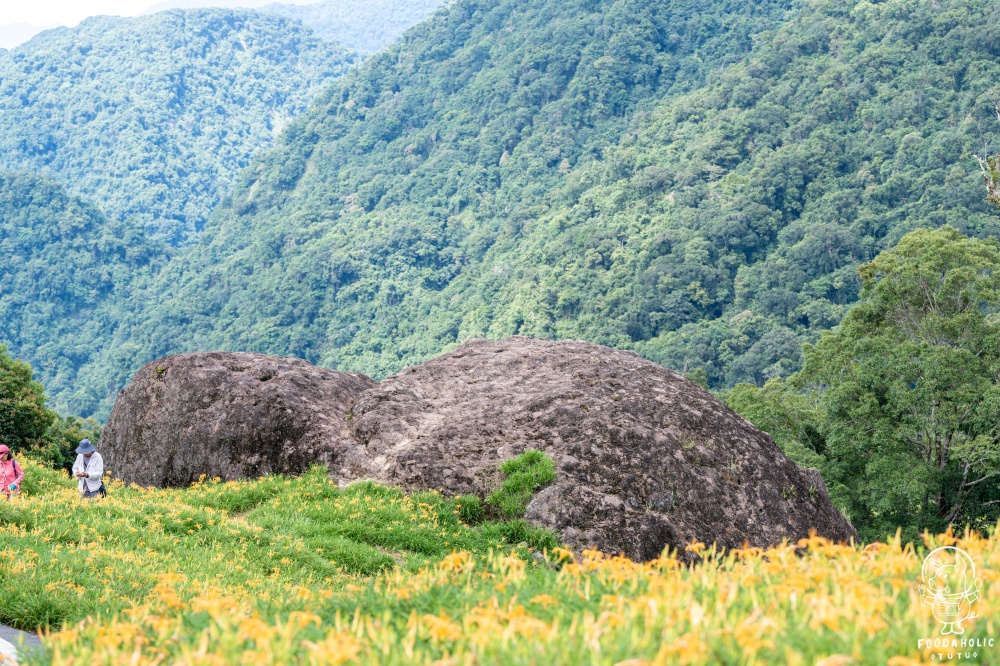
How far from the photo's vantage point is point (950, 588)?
4199 mm

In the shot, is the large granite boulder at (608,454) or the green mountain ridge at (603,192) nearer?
the large granite boulder at (608,454)

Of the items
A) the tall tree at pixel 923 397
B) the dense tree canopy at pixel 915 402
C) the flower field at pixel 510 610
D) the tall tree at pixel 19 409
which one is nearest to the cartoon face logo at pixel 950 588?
the flower field at pixel 510 610

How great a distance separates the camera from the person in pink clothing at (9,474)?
11414mm

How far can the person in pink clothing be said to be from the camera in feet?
37.4

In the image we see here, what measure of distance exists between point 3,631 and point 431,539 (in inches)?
183

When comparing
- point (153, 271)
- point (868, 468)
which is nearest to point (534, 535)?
point (868, 468)

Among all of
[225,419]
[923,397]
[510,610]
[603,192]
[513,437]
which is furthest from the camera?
[603,192]

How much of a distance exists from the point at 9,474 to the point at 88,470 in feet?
2.97

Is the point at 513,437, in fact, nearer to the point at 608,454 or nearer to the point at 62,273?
the point at 608,454

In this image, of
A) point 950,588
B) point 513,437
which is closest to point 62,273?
point 513,437

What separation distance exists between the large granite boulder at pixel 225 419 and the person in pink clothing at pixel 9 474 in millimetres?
2626

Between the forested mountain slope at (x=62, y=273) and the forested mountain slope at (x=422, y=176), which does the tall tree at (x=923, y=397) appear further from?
the forested mountain slope at (x=62, y=273)

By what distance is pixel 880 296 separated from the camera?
91.2ft

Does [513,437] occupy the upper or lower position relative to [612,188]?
upper
